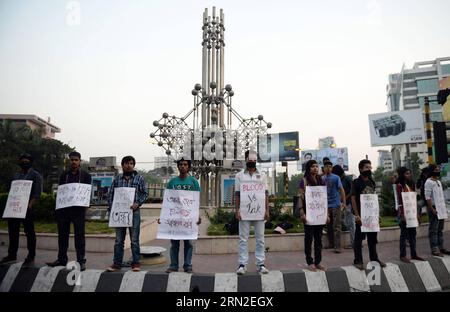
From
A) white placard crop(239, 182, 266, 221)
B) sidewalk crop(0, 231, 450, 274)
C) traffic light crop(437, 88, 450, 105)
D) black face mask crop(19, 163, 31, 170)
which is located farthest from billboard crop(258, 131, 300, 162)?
black face mask crop(19, 163, 31, 170)

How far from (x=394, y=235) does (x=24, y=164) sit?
9.83m

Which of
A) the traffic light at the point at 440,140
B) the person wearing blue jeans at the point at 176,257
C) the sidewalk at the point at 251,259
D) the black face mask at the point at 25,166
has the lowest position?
the sidewalk at the point at 251,259

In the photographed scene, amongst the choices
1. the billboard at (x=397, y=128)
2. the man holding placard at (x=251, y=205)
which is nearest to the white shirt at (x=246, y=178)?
the man holding placard at (x=251, y=205)

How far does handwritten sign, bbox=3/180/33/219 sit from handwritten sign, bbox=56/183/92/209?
759 millimetres

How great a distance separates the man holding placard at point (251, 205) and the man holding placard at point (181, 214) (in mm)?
772

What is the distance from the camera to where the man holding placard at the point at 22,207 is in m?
5.16

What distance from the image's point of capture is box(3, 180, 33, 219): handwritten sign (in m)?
5.15

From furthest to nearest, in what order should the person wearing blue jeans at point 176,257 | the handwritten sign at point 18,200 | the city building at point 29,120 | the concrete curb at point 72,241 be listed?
the city building at point 29,120 → the concrete curb at point 72,241 → the handwritten sign at point 18,200 → the person wearing blue jeans at point 176,257

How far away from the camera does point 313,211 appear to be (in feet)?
16.0

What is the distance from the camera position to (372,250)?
496 cm

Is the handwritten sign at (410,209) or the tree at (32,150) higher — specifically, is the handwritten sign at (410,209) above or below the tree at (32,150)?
below

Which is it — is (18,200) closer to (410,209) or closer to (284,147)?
(410,209)

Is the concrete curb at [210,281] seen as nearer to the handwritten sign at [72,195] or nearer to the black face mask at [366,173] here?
the handwritten sign at [72,195]

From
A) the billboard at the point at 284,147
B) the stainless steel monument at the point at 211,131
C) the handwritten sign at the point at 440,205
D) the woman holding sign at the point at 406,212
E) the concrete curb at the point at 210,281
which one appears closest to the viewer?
the concrete curb at the point at 210,281
